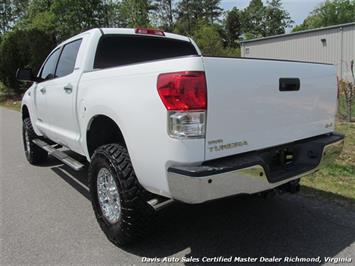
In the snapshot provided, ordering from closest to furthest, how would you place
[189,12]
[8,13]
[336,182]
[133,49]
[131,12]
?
[133,49] < [336,182] < [131,12] < [8,13] < [189,12]

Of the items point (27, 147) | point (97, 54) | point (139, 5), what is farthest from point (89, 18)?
point (97, 54)

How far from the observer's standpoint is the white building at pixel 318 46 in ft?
75.7

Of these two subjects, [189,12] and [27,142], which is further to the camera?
[189,12]

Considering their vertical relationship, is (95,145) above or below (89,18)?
below

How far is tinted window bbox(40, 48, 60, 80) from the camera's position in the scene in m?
5.63

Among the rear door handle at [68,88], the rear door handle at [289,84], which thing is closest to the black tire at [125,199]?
the rear door handle at [68,88]

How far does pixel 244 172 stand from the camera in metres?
2.86

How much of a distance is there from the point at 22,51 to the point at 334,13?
2555 inches

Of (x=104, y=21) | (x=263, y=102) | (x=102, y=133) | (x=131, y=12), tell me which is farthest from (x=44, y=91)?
(x=131, y=12)

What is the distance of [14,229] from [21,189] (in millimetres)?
1520

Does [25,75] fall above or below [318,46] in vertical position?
below

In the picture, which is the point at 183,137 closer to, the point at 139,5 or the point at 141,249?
the point at 141,249

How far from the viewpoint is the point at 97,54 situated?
4445 mm

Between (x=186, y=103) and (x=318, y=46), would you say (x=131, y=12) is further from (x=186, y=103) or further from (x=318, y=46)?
(x=186, y=103)
